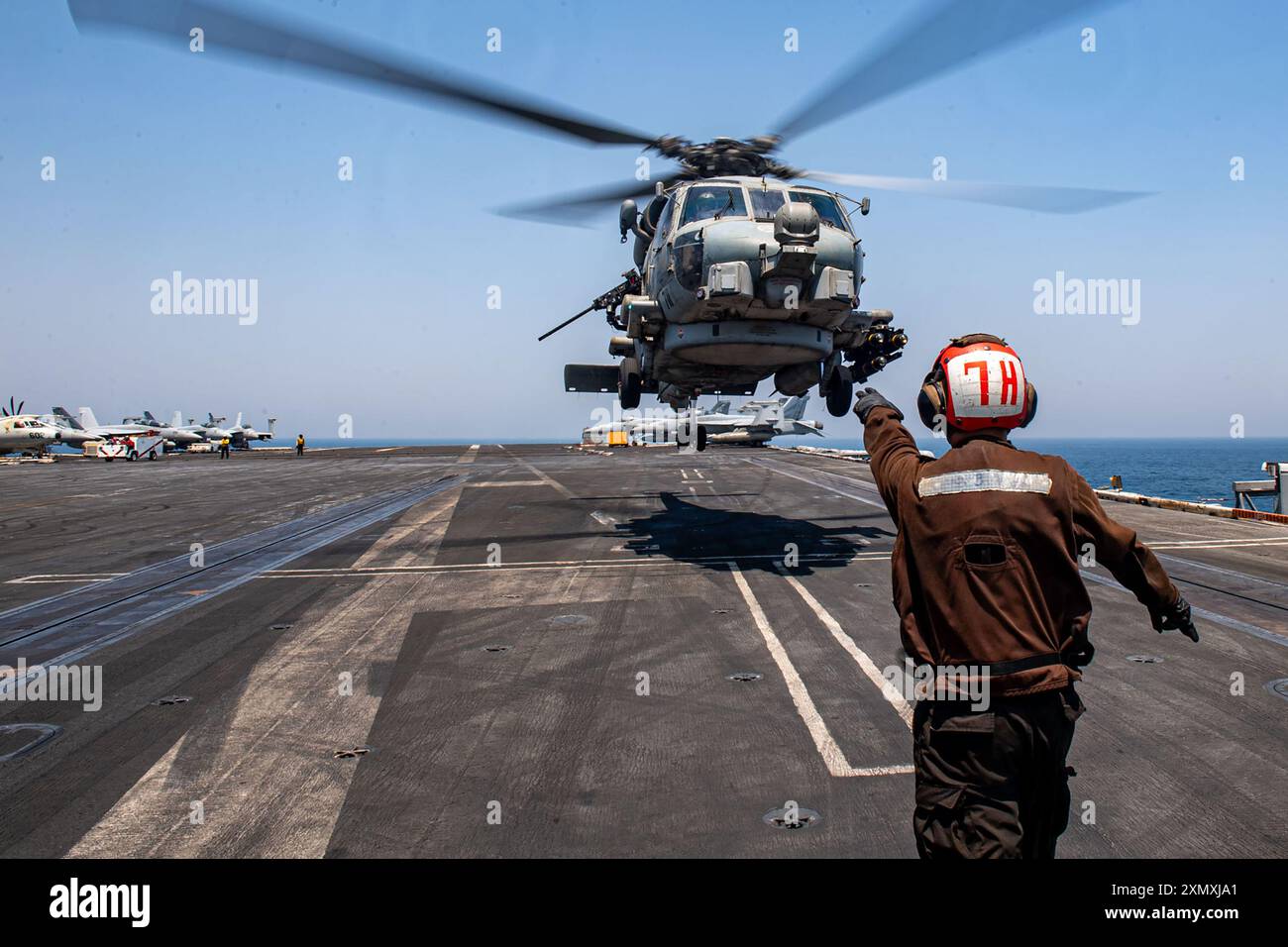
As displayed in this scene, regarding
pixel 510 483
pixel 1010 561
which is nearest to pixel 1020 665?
pixel 1010 561

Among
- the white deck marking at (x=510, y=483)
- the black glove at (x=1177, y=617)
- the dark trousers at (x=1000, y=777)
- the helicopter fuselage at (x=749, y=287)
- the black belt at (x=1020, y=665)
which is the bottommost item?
the white deck marking at (x=510, y=483)

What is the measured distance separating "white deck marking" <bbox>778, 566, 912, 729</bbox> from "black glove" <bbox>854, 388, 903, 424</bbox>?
3186 millimetres

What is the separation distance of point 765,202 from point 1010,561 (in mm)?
10810

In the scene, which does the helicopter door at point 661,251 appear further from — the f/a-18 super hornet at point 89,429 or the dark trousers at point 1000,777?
the f/a-18 super hornet at point 89,429

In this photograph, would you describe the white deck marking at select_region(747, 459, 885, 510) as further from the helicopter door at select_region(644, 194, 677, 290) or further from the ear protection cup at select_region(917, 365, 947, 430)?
the ear protection cup at select_region(917, 365, 947, 430)

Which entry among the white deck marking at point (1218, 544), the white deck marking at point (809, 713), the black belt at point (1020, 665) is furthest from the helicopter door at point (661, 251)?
the black belt at point (1020, 665)

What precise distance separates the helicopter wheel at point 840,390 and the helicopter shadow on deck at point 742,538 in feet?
8.33

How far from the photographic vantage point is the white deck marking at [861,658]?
21.6 feet

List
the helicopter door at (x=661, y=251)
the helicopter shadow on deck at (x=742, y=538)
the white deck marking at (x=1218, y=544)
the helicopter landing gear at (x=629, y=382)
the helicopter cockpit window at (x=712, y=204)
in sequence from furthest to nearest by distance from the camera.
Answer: the helicopter landing gear at (x=629, y=382)
the white deck marking at (x=1218, y=544)
the helicopter shadow on deck at (x=742, y=538)
the helicopter door at (x=661, y=251)
the helicopter cockpit window at (x=712, y=204)
